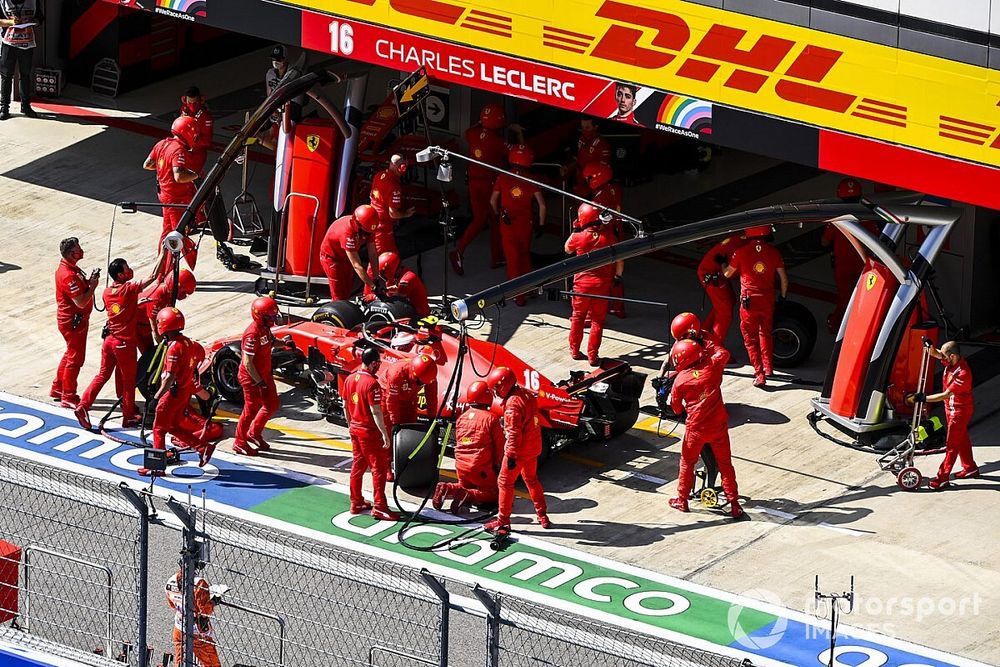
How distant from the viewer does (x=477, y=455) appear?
16.5m

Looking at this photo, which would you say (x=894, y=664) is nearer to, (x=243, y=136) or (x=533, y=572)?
(x=533, y=572)

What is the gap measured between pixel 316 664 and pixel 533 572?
3257 mm

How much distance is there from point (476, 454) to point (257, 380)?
7.47ft

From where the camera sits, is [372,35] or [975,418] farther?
[372,35]

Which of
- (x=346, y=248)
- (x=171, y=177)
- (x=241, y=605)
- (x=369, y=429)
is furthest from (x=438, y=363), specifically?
(x=241, y=605)

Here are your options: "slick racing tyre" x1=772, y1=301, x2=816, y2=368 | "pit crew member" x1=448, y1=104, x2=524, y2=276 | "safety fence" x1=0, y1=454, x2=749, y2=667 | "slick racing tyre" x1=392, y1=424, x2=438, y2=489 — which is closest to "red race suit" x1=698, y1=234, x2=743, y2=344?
"slick racing tyre" x1=772, y1=301, x2=816, y2=368

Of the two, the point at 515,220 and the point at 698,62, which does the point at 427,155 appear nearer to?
the point at 698,62

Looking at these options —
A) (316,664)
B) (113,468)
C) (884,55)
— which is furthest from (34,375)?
(884,55)

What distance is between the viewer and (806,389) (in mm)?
19328

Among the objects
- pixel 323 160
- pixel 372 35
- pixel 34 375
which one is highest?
pixel 372 35

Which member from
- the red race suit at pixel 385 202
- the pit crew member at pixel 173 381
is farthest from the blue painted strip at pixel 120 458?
the red race suit at pixel 385 202

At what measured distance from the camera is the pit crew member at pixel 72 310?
18.3 meters

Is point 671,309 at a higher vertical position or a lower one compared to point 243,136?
lower

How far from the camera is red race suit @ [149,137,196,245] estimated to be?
21.6 metres
